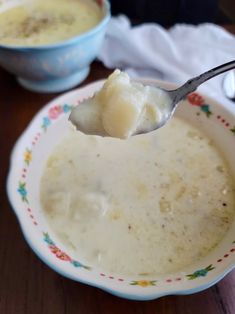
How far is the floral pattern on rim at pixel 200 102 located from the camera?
2.94 feet

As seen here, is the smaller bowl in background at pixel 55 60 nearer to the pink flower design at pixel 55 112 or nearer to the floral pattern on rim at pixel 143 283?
the pink flower design at pixel 55 112

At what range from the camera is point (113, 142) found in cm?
91

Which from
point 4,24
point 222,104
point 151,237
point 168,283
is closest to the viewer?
point 168,283

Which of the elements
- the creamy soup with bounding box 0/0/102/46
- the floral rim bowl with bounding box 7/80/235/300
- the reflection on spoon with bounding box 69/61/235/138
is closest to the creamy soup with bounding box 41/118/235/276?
the floral rim bowl with bounding box 7/80/235/300

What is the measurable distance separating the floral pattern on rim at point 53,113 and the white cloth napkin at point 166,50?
0.26 metres

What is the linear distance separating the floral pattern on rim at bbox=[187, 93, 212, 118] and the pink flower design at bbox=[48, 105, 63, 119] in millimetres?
273

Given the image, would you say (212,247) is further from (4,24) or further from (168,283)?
(4,24)

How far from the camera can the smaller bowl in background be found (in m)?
0.97

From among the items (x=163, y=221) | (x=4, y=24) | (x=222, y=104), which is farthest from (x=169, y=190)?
(x=4, y=24)

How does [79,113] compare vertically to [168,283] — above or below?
above

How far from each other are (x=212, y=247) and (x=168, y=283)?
0.41 ft

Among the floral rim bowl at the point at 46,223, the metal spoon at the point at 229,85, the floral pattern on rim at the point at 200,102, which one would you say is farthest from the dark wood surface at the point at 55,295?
the metal spoon at the point at 229,85

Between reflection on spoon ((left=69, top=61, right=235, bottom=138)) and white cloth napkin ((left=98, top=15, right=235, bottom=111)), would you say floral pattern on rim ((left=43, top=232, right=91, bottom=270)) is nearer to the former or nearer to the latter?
reflection on spoon ((left=69, top=61, right=235, bottom=138))

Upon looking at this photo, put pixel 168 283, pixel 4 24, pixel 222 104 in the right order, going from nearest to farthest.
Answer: pixel 168 283 → pixel 222 104 → pixel 4 24
